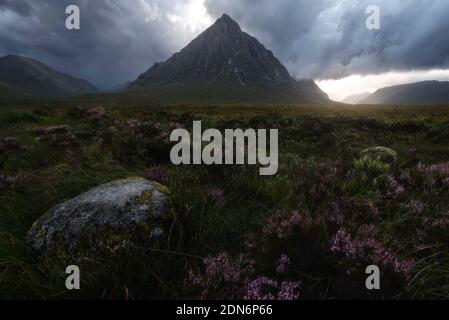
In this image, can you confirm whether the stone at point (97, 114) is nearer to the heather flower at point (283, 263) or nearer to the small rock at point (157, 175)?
the small rock at point (157, 175)

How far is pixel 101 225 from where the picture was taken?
2932mm

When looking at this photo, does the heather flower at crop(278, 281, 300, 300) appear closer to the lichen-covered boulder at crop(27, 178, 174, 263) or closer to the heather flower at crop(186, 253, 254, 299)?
the heather flower at crop(186, 253, 254, 299)

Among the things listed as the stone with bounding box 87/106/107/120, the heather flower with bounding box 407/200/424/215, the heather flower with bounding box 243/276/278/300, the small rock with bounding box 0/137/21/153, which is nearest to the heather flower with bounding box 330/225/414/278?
the heather flower with bounding box 243/276/278/300

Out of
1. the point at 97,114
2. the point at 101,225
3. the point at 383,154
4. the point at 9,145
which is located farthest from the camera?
the point at 97,114

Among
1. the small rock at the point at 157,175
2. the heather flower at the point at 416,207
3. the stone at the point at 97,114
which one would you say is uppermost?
the stone at the point at 97,114

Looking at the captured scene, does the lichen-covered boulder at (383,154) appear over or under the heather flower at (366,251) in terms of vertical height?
over

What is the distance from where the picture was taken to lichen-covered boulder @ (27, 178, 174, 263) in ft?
9.10

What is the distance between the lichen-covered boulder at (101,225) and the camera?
277 centimetres

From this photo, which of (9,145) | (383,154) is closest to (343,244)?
(383,154)

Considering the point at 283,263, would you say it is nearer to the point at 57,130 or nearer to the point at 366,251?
the point at 366,251

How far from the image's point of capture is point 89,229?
292 centimetres

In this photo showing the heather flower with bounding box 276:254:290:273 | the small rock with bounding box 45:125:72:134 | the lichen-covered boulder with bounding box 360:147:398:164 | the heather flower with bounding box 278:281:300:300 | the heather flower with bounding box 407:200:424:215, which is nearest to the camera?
the heather flower with bounding box 278:281:300:300

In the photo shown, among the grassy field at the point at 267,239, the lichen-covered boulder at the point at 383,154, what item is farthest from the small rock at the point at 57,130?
the lichen-covered boulder at the point at 383,154
